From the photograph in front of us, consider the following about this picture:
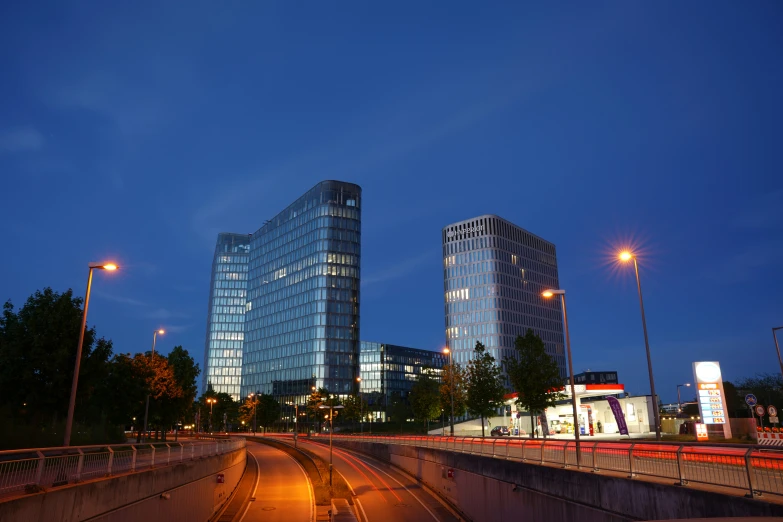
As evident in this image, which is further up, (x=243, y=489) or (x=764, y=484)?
(x=764, y=484)

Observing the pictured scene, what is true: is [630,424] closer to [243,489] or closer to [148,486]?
[243,489]

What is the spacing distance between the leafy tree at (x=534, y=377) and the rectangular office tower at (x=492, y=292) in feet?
293

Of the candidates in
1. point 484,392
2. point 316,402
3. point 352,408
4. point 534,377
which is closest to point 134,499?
point 534,377

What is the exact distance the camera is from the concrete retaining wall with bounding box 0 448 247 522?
38.2 ft

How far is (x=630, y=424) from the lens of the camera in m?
69.0

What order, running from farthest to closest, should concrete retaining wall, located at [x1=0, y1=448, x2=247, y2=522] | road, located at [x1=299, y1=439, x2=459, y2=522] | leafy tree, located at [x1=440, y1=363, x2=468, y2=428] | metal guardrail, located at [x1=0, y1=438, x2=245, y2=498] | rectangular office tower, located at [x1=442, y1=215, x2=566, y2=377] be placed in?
rectangular office tower, located at [x1=442, y1=215, x2=566, y2=377], leafy tree, located at [x1=440, y1=363, x2=468, y2=428], road, located at [x1=299, y1=439, x2=459, y2=522], metal guardrail, located at [x1=0, y1=438, x2=245, y2=498], concrete retaining wall, located at [x1=0, y1=448, x2=247, y2=522]

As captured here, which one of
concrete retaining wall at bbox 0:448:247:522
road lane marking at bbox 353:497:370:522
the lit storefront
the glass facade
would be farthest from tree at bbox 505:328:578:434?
the glass facade

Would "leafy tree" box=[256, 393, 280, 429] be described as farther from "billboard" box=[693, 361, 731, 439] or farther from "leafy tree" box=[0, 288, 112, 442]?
"billboard" box=[693, 361, 731, 439]

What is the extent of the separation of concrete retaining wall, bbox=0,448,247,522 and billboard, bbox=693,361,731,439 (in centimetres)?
3530

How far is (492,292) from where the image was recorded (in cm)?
15525

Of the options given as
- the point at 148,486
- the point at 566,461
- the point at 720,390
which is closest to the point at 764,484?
the point at 566,461

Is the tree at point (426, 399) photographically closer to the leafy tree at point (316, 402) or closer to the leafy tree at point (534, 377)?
the leafy tree at point (316, 402)

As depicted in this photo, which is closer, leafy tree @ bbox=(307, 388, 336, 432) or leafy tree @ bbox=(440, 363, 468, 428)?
leafy tree @ bbox=(440, 363, 468, 428)

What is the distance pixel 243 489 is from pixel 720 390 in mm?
39053
